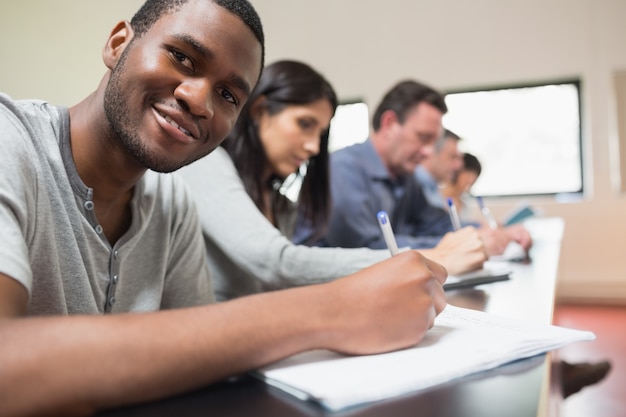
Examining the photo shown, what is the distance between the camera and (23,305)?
484 mm

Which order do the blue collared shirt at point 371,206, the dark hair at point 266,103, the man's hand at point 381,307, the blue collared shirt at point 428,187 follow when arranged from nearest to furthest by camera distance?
the man's hand at point 381,307, the dark hair at point 266,103, the blue collared shirt at point 371,206, the blue collared shirt at point 428,187

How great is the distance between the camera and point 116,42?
32.6 inches

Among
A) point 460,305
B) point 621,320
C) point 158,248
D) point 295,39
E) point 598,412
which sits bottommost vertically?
point 621,320

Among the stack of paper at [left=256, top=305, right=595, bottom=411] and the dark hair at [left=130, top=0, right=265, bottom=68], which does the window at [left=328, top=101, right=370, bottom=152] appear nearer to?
the dark hair at [left=130, top=0, right=265, bottom=68]

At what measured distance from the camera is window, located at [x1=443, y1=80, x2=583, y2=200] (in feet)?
13.7

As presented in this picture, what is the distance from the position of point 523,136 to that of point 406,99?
2.19 metres

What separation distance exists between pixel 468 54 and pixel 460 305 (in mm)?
3869

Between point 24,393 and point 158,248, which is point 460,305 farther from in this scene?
point 24,393

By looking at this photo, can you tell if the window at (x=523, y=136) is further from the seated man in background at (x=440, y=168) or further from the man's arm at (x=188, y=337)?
the man's arm at (x=188, y=337)

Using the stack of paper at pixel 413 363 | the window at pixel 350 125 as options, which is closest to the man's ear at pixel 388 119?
the stack of paper at pixel 413 363

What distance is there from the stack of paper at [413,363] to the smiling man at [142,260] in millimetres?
20

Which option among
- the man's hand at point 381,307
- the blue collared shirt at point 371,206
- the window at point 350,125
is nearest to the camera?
the man's hand at point 381,307

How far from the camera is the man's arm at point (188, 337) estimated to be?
0.39 meters

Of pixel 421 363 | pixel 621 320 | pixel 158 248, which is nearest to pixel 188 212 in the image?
pixel 158 248
